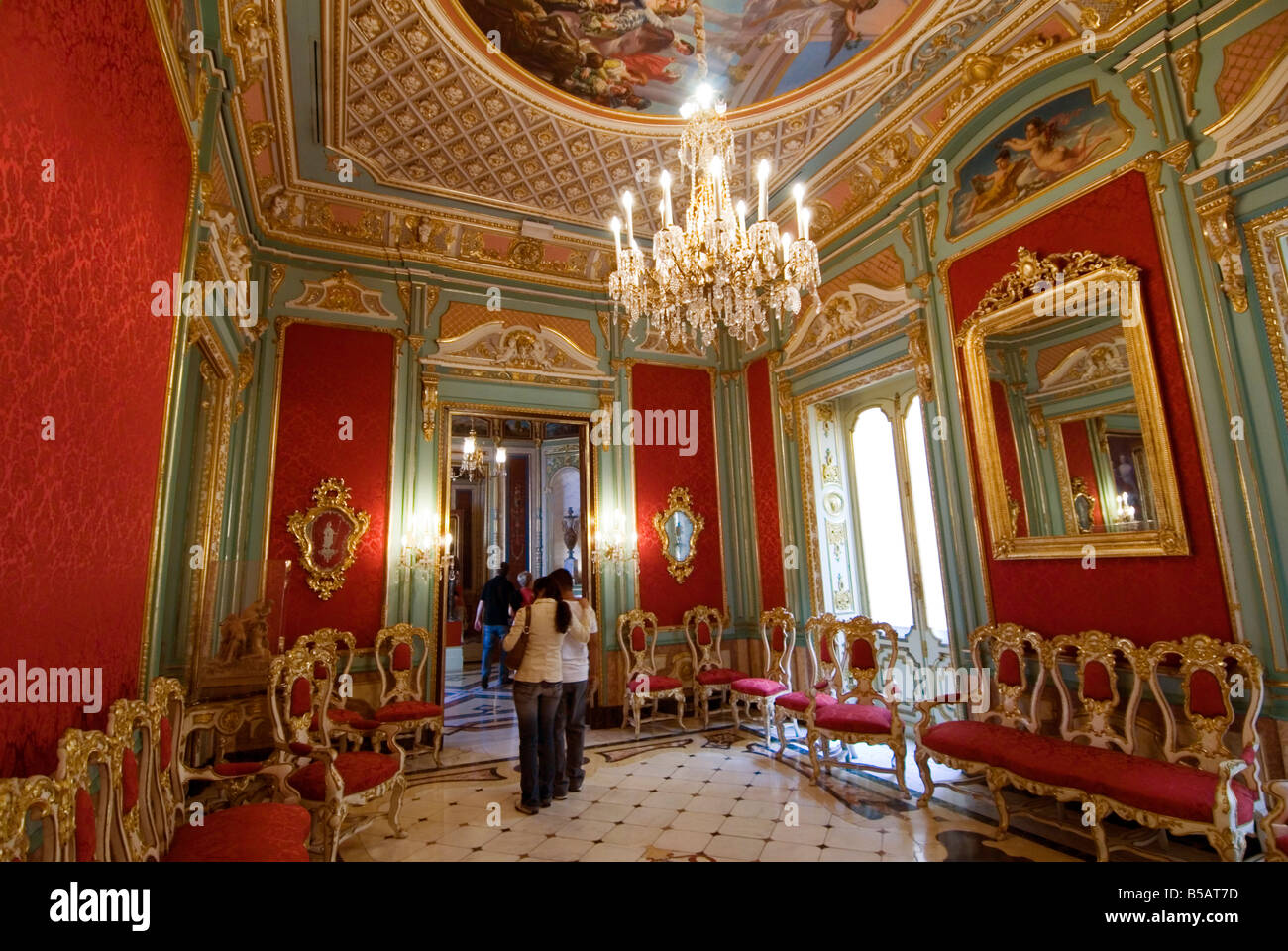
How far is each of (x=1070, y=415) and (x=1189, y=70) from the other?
79.3 inches

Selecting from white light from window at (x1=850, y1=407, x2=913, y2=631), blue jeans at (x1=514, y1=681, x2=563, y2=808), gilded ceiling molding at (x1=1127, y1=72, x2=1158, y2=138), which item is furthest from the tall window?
blue jeans at (x1=514, y1=681, x2=563, y2=808)

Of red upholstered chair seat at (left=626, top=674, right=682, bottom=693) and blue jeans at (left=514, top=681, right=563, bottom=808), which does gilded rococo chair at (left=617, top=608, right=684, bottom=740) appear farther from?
blue jeans at (left=514, top=681, right=563, bottom=808)

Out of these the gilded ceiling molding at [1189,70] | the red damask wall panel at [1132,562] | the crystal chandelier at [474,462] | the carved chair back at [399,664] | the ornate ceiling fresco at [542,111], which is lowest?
the carved chair back at [399,664]

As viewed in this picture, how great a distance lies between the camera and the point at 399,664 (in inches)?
216

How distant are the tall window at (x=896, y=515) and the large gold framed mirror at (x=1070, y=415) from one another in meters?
1.31

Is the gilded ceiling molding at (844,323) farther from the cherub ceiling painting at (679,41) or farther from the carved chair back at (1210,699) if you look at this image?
the carved chair back at (1210,699)

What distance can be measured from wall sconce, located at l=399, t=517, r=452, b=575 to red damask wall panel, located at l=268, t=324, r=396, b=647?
212mm

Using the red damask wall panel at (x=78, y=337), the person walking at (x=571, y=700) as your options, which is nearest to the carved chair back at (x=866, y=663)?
the person walking at (x=571, y=700)

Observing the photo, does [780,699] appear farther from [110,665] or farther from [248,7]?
[248,7]

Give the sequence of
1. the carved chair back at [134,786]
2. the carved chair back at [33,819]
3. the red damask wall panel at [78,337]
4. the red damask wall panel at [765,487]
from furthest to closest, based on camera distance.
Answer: the red damask wall panel at [765,487] → the carved chair back at [134,786] → the red damask wall panel at [78,337] → the carved chair back at [33,819]

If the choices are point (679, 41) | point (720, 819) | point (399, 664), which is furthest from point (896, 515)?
point (399, 664)

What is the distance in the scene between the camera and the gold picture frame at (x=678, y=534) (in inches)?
272

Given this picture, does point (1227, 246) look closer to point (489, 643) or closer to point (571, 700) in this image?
point (571, 700)

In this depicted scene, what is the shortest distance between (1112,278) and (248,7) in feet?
17.2
